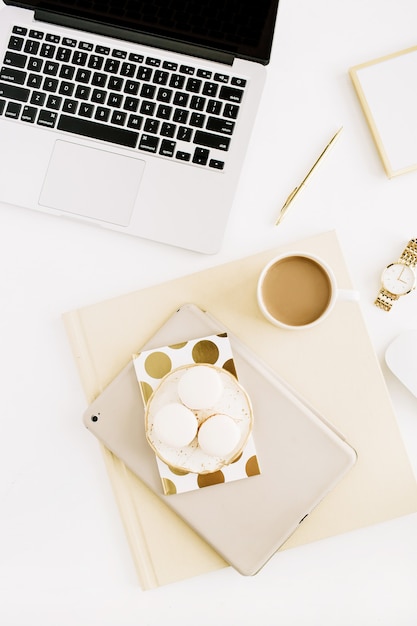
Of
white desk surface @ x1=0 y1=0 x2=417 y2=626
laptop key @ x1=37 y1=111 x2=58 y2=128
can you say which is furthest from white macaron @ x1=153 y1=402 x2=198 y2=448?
laptop key @ x1=37 y1=111 x2=58 y2=128

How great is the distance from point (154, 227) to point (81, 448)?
30 centimetres

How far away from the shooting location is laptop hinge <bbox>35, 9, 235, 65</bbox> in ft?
2.27

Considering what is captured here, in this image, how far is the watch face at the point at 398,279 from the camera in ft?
2.29

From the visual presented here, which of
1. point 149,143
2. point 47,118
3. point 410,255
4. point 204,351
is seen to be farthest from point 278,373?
point 47,118

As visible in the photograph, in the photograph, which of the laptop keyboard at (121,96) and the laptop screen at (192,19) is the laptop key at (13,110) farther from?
the laptop screen at (192,19)

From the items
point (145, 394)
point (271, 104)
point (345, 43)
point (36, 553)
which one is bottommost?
point (36, 553)

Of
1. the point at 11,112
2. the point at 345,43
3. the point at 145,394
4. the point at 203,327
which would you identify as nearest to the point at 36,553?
the point at 145,394

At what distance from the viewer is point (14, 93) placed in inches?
27.5

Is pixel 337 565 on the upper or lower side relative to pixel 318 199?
lower

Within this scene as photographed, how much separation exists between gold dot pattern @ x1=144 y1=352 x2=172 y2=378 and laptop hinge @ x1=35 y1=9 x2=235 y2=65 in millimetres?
379

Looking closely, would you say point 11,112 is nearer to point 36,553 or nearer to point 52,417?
point 52,417

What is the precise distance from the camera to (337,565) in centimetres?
71

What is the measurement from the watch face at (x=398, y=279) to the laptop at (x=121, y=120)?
22cm

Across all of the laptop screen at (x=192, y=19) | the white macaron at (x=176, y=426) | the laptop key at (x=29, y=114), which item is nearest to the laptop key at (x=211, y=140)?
the laptop screen at (x=192, y=19)
